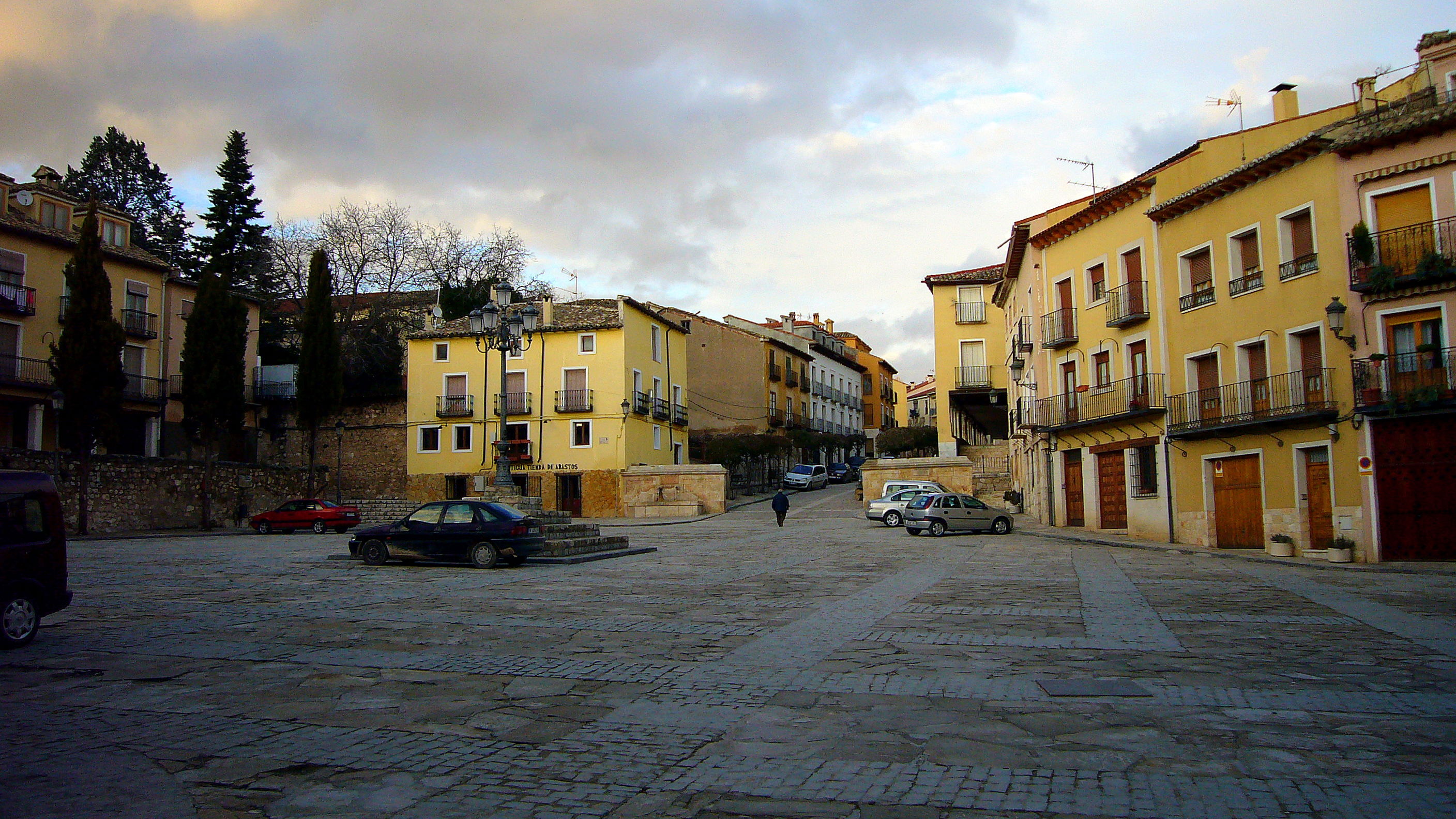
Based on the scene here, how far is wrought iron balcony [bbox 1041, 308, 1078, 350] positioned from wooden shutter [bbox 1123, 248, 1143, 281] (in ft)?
8.95

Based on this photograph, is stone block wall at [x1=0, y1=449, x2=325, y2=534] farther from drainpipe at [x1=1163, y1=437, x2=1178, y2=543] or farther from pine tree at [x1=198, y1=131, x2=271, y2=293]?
drainpipe at [x1=1163, y1=437, x2=1178, y2=543]

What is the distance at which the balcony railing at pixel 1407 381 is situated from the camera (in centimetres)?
1989

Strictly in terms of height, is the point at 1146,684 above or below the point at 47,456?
below

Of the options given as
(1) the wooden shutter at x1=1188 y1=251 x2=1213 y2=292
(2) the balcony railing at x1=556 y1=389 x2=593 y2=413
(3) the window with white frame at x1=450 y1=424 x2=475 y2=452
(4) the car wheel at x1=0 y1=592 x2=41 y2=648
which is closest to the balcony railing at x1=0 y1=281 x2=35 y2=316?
(3) the window with white frame at x1=450 y1=424 x2=475 y2=452

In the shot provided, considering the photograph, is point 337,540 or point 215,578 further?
point 337,540

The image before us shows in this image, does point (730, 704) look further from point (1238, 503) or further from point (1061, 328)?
point (1061, 328)

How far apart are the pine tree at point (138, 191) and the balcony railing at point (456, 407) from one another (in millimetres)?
19638

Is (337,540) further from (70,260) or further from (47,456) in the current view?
(70,260)

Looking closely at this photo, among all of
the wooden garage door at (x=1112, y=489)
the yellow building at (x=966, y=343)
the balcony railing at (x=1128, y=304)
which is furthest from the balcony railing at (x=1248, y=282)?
the yellow building at (x=966, y=343)

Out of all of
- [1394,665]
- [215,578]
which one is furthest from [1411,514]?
[215,578]

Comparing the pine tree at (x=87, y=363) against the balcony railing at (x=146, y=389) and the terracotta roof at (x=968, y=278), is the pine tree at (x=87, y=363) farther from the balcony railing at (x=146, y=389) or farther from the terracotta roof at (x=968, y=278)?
the terracotta roof at (x=968, y=278)

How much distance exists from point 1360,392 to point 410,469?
3915 centimetres

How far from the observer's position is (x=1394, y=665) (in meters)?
8.52

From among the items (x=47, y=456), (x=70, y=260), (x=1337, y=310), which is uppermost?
(x=70, y=260)
